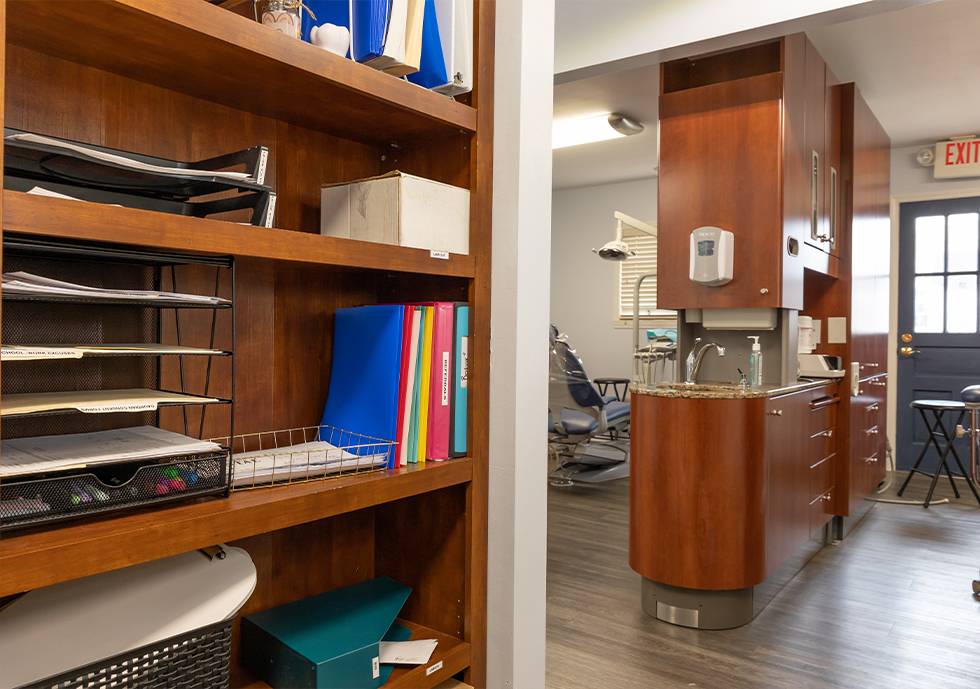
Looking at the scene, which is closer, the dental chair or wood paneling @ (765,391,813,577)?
wood paneling @ (765,391,813,577)

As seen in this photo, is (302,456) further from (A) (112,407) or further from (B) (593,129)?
(B) (593,129)

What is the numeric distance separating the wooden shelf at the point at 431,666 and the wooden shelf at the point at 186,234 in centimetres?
73

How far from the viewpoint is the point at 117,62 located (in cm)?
105

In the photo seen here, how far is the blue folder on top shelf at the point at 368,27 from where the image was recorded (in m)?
1.17

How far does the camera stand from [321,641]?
46.9 inches

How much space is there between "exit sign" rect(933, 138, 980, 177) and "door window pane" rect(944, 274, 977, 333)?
80cm

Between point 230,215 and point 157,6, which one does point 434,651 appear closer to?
point 230,215

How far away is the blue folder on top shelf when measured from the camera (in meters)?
1.17

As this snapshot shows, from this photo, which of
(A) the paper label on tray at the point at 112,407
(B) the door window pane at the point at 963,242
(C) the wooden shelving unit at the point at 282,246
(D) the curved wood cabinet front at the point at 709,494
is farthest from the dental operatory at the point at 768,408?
(A) the paper label on tray at the point at 112,407

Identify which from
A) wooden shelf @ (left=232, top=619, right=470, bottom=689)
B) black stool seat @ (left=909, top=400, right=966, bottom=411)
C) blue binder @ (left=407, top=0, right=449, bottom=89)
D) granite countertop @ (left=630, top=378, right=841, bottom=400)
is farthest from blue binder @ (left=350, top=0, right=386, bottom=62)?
black stool seat @ (left=909, top=400, right=966, bottom=411)

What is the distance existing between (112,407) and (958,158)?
20.5 ft

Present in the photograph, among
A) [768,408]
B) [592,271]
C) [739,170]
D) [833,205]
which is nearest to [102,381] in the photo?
[768,408]

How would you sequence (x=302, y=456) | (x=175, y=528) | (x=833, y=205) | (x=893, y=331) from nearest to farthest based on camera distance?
(x=175, y=528)
(x=302, y=456)
(x=833, y=205)
(x=893, y=331)

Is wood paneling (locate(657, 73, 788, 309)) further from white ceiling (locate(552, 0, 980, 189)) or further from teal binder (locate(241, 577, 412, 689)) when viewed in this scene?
teal binder (locate(241, 577, 412, 689))
